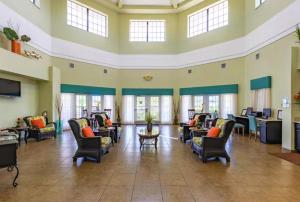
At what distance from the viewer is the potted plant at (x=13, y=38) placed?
7.29 m

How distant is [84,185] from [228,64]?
394 inches

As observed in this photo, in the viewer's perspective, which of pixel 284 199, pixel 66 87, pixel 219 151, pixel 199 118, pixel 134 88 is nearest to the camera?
pixel 284 199

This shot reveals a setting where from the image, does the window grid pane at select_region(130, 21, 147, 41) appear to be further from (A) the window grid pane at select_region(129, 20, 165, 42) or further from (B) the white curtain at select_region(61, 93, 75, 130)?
(B) the white curtain at select_region(61, 93, 75, 130)

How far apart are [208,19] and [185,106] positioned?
5296mm

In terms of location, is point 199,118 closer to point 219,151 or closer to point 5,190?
point 219,151

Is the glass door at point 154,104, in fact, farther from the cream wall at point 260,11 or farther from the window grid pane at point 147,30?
the cream wall at point 260,11

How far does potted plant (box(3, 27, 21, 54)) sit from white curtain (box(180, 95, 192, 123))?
362 inches

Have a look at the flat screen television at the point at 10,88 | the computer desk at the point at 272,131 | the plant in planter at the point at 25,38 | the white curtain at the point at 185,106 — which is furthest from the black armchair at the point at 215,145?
the white curtain at the point at 185,106

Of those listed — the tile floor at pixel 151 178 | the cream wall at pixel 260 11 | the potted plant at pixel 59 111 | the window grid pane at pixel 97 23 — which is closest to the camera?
the tile floor at pixel 151 178

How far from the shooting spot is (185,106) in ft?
45.2

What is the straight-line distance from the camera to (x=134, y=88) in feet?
→ 46.6

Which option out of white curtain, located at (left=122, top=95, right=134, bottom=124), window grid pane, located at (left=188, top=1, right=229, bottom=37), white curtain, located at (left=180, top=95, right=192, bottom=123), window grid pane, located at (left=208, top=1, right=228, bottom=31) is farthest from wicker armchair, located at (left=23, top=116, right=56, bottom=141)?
window grid pane, located at (left=208, top=1, right=228, bottom=31)

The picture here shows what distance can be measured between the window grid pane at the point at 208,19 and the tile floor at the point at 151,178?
8.18m

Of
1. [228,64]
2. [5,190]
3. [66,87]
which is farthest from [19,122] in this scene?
[228,64]
